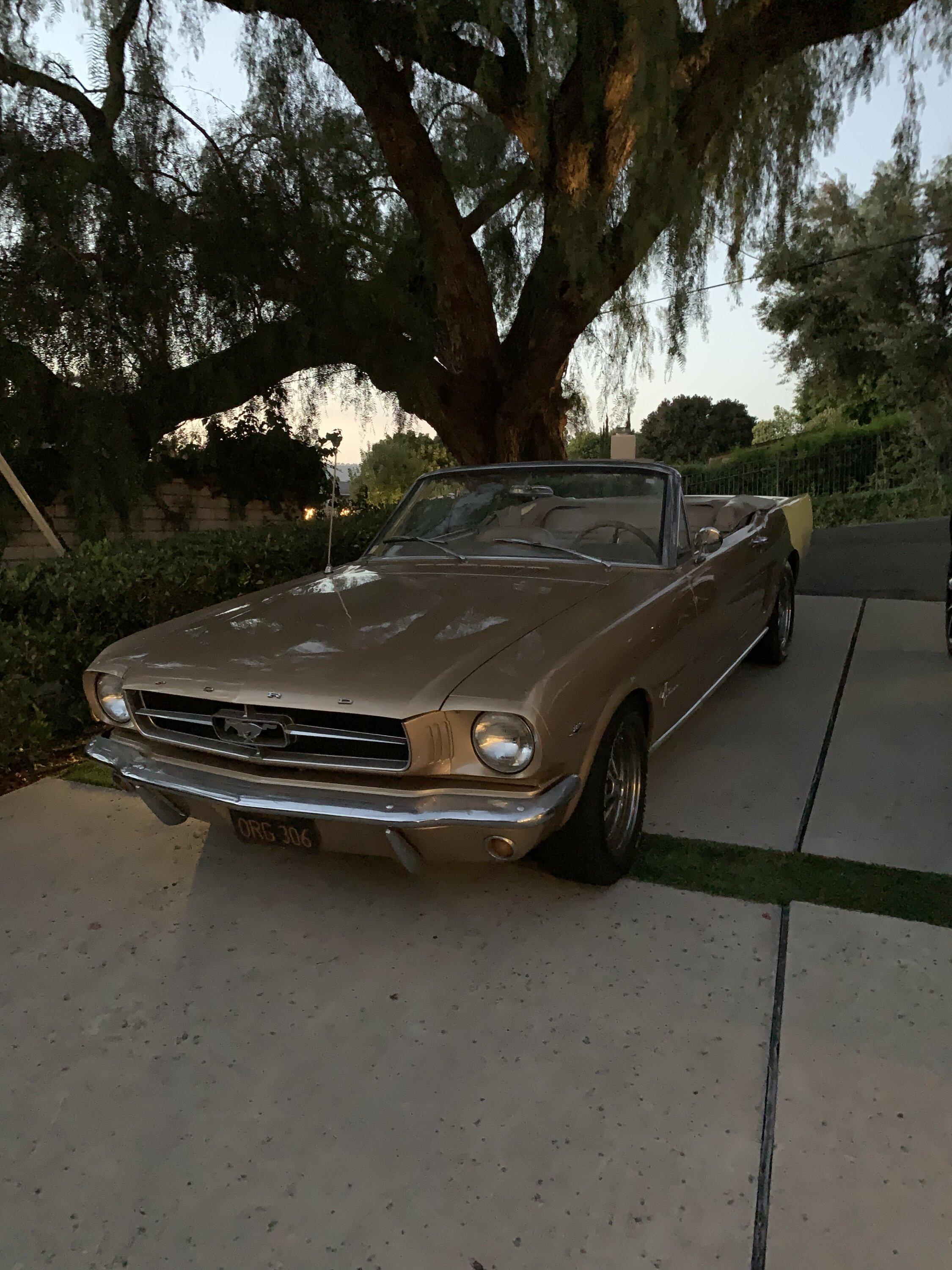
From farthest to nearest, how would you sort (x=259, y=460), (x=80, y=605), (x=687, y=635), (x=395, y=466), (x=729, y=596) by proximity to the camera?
1. (x=395, y=466)
2. (x=259, y=460)
3. (x=80, y=605)
4. (x=729, y=596)
5. (x=687, y=635)

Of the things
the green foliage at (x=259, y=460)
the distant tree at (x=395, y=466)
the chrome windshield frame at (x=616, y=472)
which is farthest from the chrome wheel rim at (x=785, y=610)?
the distant tree at (x=395, y=466)

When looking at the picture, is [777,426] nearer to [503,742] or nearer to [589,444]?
[589,444]

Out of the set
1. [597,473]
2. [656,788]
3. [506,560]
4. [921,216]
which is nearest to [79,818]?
[506,560]

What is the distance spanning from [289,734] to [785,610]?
173 inches

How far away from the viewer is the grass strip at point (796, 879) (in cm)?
306

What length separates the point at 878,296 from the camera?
18969mm

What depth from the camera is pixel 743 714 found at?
5148mm

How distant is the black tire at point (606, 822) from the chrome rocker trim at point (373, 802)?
0.24m

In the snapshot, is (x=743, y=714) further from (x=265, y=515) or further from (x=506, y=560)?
(x=265, y=515)

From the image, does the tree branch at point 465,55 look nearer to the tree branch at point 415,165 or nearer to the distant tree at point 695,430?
the tree branch at point 415,165

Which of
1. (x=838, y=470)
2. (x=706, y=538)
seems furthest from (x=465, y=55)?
(x=838, y=470)

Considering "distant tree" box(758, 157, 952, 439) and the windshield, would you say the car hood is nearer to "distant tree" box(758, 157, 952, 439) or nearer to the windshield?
the windshield

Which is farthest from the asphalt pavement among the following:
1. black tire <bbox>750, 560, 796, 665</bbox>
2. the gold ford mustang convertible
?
the gold ford mustang convertible

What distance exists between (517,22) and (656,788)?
6.81 metres
